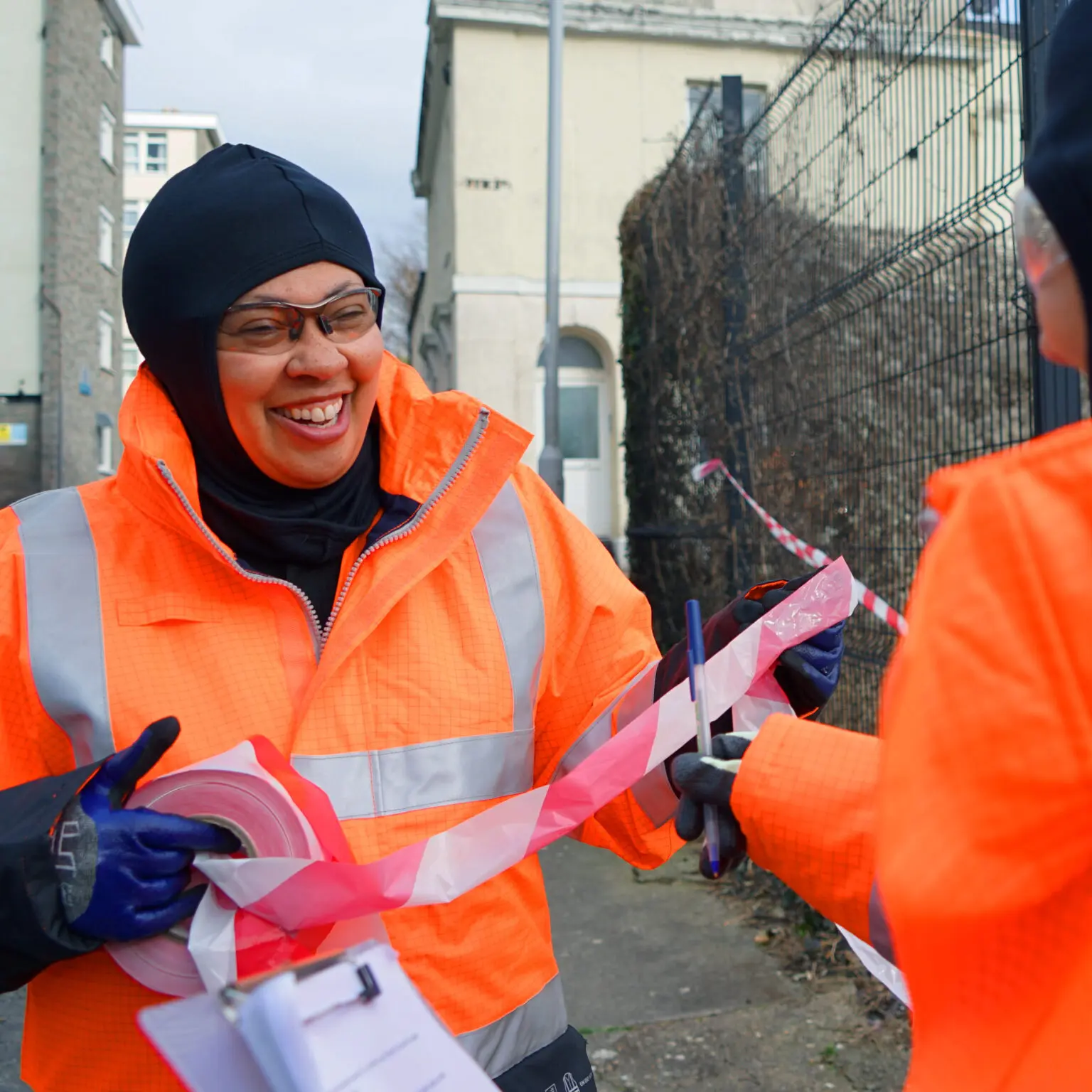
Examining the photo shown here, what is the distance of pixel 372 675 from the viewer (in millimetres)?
1694

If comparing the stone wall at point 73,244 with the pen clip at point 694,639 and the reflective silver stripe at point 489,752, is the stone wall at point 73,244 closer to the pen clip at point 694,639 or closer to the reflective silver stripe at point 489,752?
the reflective silver stripe at point 489,752

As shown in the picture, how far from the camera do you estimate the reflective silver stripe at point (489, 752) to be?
162cm

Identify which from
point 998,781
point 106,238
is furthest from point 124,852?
point 106,238

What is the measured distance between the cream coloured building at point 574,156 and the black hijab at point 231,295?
14168 millimetres

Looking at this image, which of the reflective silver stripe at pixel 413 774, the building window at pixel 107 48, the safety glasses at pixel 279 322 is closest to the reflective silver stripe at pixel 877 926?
the reflective silver stripe at pixel 413 774

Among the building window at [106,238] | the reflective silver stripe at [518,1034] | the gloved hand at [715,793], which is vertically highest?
the building window at [106,238]

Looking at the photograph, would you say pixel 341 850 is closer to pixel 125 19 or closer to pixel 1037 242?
pixel 1037 242

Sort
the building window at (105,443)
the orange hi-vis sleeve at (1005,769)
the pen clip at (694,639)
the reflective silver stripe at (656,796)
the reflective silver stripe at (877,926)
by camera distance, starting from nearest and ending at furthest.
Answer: the orange hi-vis sleeve at (1005,769), the reflective silver stripe at (877,926), the pen clip at (694,639), the reflective silver stripe at (656,796), the building window at (105,443)

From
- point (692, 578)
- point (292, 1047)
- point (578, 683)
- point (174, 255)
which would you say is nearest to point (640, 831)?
point (578, 683)

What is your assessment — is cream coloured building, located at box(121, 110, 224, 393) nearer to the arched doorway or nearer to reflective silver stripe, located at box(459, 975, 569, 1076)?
the arched doorway

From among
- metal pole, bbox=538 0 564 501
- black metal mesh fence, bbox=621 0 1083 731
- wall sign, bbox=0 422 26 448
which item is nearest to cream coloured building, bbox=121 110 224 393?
wall sign, bbox=0 422 26 448

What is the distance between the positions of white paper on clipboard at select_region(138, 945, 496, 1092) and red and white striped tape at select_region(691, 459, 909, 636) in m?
0.74

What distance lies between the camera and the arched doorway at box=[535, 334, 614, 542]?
1714cm

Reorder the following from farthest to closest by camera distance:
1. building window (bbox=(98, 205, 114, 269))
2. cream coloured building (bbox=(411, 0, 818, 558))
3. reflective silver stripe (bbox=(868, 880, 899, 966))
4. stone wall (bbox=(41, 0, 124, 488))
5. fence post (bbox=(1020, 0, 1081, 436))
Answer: building window (bbox=(98, 205, 114, 269))
stone wall (bbox=(41, 0, 124, 488))
cream coloured building (bbox=(411, 0, 818, 558))
fence post (bbox=(1020, 0, 1081, 436))
reflective silver stripe (bbox=(868, 880, 899, 966))
